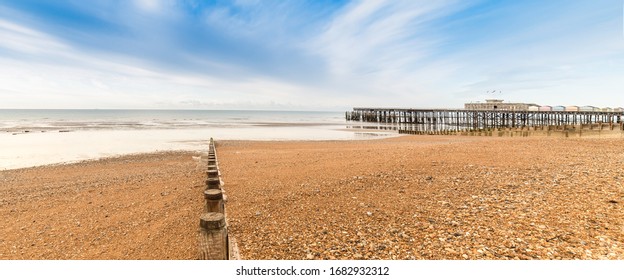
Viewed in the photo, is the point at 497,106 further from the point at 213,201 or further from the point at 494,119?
the point at 213,201

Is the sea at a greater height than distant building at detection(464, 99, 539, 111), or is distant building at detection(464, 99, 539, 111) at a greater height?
distant building at detection(464, 99, 539, 111)

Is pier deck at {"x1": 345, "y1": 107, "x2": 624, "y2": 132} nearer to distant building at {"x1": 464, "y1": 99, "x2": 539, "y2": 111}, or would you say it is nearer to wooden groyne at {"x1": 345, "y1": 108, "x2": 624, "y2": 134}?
wooden groyne at {"x1": 345, "y1": 108, "x2": 624, "y2": 134}

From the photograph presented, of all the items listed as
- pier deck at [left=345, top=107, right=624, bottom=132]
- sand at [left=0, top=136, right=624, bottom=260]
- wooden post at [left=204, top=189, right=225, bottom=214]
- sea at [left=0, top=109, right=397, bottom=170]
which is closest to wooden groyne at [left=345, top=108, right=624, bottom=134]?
pier deck at [left=345, top=107, right=624, bottom=132]

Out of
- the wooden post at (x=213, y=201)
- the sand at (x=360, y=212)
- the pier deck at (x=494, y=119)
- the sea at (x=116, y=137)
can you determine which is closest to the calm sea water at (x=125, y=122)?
the sea at (x=116, y=137)

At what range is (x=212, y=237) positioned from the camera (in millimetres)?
3348

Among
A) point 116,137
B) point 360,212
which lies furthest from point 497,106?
point 360,212

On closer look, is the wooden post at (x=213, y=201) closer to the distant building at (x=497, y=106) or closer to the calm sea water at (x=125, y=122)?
the calm sea water at (x=125, y=122)

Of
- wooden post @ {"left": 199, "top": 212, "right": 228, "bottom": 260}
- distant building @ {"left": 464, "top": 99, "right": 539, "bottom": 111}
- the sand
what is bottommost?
the sand

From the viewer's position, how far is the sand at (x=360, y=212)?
4.50 m

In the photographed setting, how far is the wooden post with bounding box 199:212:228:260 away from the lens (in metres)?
3.32

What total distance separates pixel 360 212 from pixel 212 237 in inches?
134

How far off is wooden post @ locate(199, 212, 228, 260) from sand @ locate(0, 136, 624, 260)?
124 centimetres

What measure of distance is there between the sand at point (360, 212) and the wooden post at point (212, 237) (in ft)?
4.06
